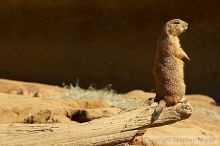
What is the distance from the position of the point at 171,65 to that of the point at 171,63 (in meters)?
0.02

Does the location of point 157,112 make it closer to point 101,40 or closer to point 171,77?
point 171,77

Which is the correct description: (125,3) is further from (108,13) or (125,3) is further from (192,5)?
(192,5)

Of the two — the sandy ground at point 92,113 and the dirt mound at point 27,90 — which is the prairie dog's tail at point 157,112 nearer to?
the sandy ground at point 92,113

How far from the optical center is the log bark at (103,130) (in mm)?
4672

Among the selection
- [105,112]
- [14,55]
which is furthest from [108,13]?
[105,112]

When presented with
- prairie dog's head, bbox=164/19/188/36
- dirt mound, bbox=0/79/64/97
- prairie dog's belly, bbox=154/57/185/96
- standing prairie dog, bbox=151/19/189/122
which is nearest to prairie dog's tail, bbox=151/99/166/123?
standing prairie dog, bbox=151/19/189/122

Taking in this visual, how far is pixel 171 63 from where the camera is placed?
15.4 ft

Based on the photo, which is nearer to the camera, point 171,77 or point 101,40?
point 171,77

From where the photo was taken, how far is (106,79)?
12.8m

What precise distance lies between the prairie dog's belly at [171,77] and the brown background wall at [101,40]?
7.82m

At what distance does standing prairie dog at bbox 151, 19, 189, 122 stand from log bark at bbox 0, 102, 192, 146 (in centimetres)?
8

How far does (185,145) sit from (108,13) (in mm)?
7490

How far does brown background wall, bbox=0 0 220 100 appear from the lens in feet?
42.1

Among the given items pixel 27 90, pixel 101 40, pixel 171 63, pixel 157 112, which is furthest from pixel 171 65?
pixel 101 40
